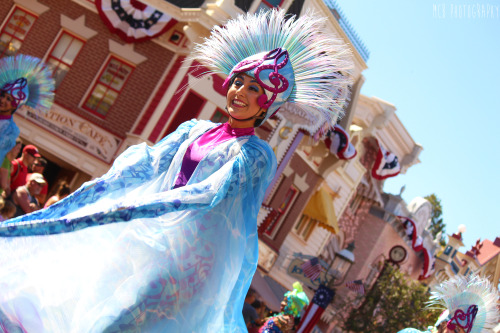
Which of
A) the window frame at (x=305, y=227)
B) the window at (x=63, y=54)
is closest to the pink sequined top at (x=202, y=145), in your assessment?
the window at (x=63, y=54)

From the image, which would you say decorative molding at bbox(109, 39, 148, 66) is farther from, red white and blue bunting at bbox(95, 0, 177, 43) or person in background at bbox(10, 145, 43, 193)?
person in background at bbox(10, 145, 43, 193)

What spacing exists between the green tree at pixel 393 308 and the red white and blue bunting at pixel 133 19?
11.4 m

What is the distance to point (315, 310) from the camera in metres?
12.9

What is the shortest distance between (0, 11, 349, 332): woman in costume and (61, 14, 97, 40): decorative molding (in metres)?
12.5

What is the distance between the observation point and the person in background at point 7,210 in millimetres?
6520

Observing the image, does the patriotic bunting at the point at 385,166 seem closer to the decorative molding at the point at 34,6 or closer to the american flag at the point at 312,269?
the american flag at the point at 312,269

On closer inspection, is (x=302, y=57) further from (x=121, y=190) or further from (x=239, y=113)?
(x=121, y=190)

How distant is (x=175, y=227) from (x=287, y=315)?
3.06 meters

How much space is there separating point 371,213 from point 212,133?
2435 cm

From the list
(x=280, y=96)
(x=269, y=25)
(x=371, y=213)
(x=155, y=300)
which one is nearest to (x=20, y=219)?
(x=155, y=300)

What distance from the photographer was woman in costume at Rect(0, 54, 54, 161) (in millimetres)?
6711

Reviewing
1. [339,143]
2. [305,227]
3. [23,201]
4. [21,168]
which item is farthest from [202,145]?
[305,227]

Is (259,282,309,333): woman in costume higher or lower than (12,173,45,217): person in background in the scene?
higher

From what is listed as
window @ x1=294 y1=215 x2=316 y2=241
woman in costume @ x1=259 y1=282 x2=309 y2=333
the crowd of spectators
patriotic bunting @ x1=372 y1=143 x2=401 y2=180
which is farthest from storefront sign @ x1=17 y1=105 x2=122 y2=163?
patriotic bunting @ x1=372 y1=143 x2=401 y2=180
